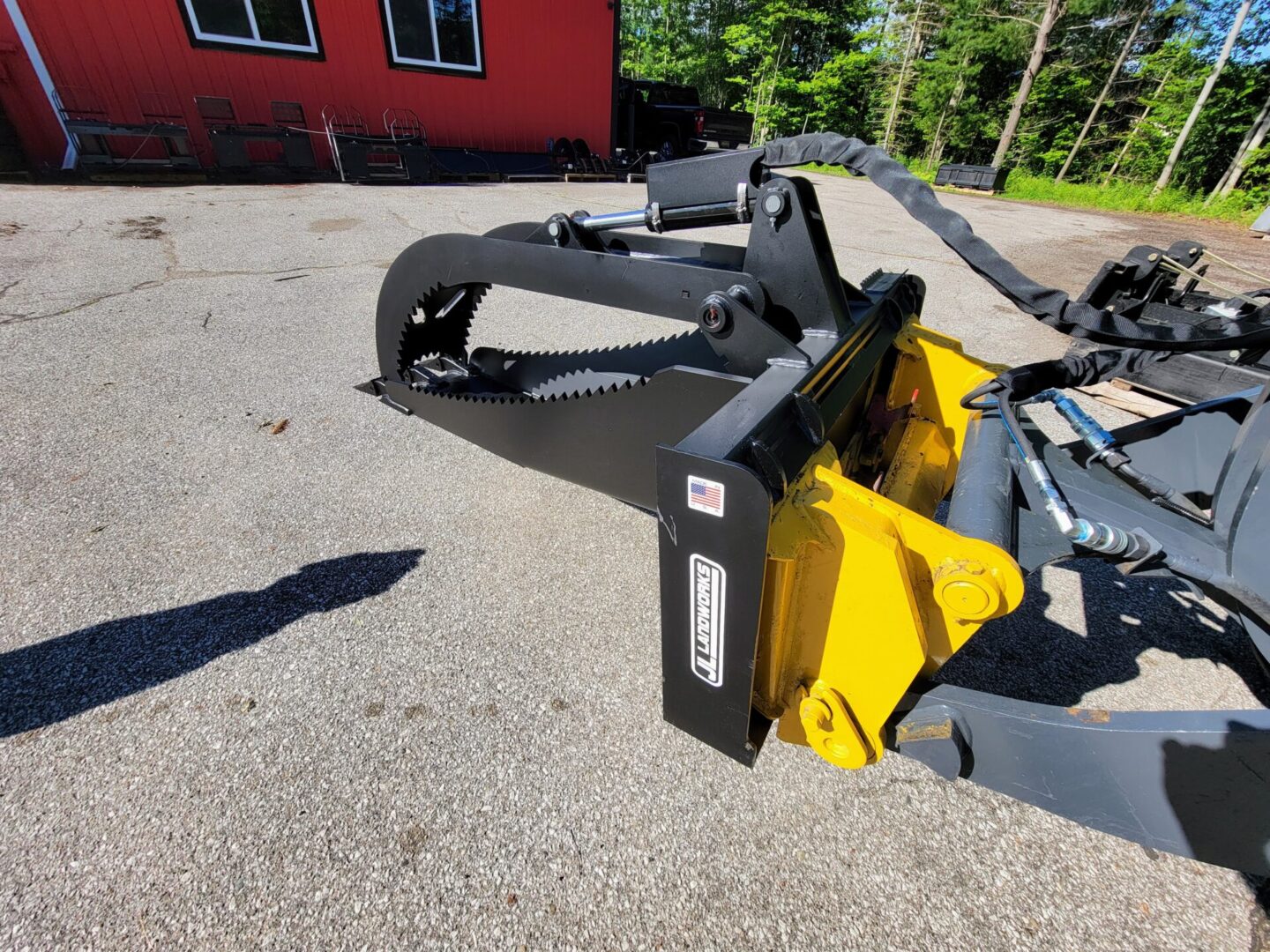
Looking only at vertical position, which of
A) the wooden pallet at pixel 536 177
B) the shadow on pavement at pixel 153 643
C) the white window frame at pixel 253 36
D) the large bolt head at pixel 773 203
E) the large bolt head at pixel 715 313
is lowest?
the wooden pallet at pixel 536 177

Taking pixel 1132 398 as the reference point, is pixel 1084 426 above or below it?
above

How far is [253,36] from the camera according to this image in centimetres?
1024

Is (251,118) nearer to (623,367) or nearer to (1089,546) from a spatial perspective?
(623,367)

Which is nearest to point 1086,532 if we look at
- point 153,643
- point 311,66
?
point 153,643

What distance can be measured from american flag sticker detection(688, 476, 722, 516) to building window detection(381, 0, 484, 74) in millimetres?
14350

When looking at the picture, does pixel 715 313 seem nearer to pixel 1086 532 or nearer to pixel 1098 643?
pixel 1086 532

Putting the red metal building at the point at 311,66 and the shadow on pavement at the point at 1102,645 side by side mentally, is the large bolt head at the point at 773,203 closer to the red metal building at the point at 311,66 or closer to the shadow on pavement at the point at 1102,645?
→ the shadow on pavement at the point at 1102,645

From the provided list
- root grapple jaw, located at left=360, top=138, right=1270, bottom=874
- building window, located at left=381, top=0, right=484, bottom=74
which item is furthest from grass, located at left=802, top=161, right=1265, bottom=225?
root grapple jaw, located at left=360, top=138, right=1270, bottom=874

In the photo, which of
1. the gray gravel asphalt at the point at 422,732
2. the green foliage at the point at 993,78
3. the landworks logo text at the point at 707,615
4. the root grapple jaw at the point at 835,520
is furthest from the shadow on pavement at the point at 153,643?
the green foliage at the point at 993,78

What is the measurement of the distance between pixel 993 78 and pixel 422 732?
33049 millimetres

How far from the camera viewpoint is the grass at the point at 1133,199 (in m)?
14.9

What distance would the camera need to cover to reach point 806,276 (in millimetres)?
1545

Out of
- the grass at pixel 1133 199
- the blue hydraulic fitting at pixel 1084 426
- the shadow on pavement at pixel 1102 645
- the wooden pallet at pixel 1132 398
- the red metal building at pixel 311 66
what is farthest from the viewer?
the grass at pixel 1133 199

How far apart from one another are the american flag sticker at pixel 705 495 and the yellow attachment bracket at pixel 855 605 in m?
0.14
